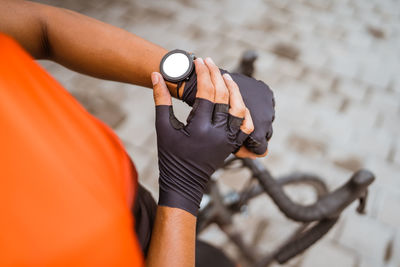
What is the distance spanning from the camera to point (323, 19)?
4.71 metres

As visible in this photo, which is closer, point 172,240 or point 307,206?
point 172,240

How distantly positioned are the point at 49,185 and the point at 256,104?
63cm

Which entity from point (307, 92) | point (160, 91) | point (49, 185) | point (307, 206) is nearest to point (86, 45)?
point (160, 91)

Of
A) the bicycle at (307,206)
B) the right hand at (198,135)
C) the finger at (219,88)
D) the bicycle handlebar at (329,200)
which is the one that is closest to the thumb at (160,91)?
the right hand at (198,135)

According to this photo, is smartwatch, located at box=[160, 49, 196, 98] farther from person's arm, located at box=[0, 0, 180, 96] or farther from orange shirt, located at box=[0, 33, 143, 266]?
orange shirt, located at box=[0, 33, 143, 266]

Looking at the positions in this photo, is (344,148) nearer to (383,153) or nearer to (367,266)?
(383,153)

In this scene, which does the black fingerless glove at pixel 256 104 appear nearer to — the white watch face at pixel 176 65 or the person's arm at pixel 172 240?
the white watch face at pixel 176 65

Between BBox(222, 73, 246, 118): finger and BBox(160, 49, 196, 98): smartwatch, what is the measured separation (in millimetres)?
127

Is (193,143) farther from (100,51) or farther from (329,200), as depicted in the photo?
(329,200)

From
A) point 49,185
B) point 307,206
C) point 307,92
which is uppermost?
point 49,185

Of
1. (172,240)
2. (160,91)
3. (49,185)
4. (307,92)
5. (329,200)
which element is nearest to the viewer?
(49,185)

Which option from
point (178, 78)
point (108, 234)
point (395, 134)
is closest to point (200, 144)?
point (178, 78)

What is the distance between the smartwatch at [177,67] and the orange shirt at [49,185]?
318 mm

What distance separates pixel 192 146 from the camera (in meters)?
0.86
